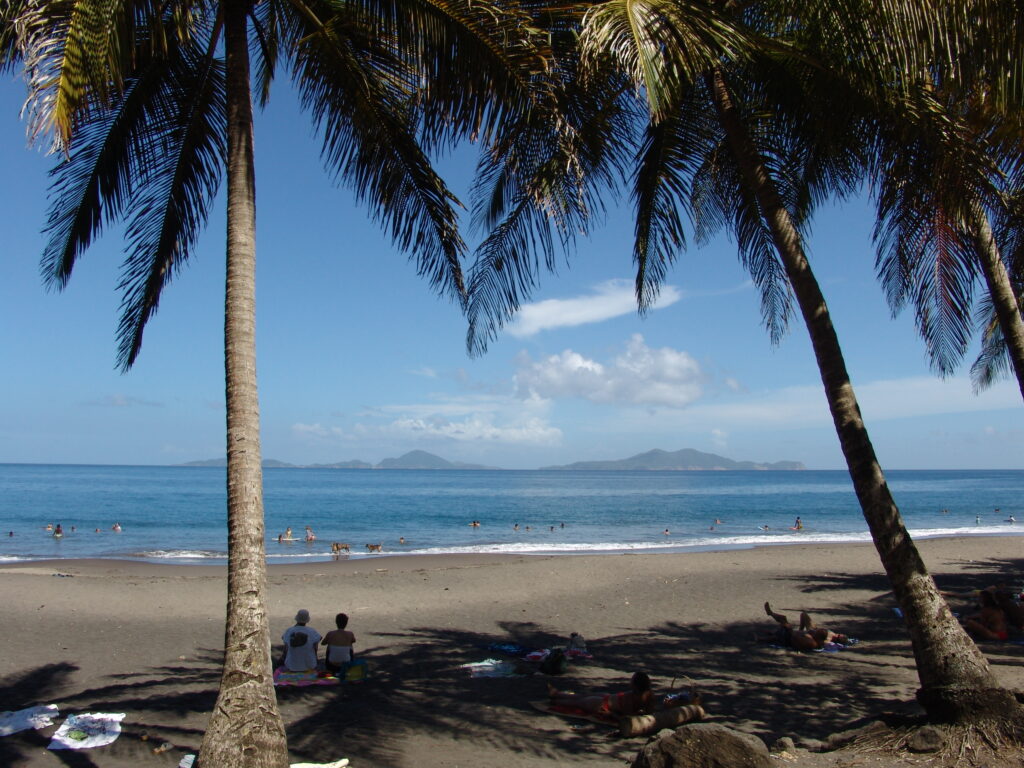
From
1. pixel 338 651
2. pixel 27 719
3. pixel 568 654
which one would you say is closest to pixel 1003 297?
pixel 568 654

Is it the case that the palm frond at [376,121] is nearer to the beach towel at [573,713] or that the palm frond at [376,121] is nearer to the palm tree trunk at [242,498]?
the palm tree trunk at [242,498]

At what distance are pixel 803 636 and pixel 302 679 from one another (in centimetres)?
553

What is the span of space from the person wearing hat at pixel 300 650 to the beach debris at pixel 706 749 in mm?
4376

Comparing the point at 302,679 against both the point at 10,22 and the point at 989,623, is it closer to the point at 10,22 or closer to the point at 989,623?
the point at 10,22

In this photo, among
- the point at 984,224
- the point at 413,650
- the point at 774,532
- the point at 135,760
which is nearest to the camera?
the point at 135,760

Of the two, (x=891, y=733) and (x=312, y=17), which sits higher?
(x=312, y=17)

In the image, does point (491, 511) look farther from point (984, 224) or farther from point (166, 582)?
point (984, 224)

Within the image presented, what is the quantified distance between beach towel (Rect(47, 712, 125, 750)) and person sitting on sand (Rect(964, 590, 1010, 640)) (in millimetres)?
8816

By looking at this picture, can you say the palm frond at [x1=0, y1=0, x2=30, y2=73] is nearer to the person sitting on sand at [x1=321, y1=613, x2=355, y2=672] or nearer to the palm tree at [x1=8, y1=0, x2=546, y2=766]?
the palm tree at [x1=8, y1=0, x2=546, y2=766]

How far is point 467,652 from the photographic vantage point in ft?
29.1

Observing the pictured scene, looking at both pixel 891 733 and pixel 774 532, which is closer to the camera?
pixel 891 733

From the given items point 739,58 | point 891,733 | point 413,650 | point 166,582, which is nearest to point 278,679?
point 413,650

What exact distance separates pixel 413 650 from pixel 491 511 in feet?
149

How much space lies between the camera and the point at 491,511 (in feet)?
177
